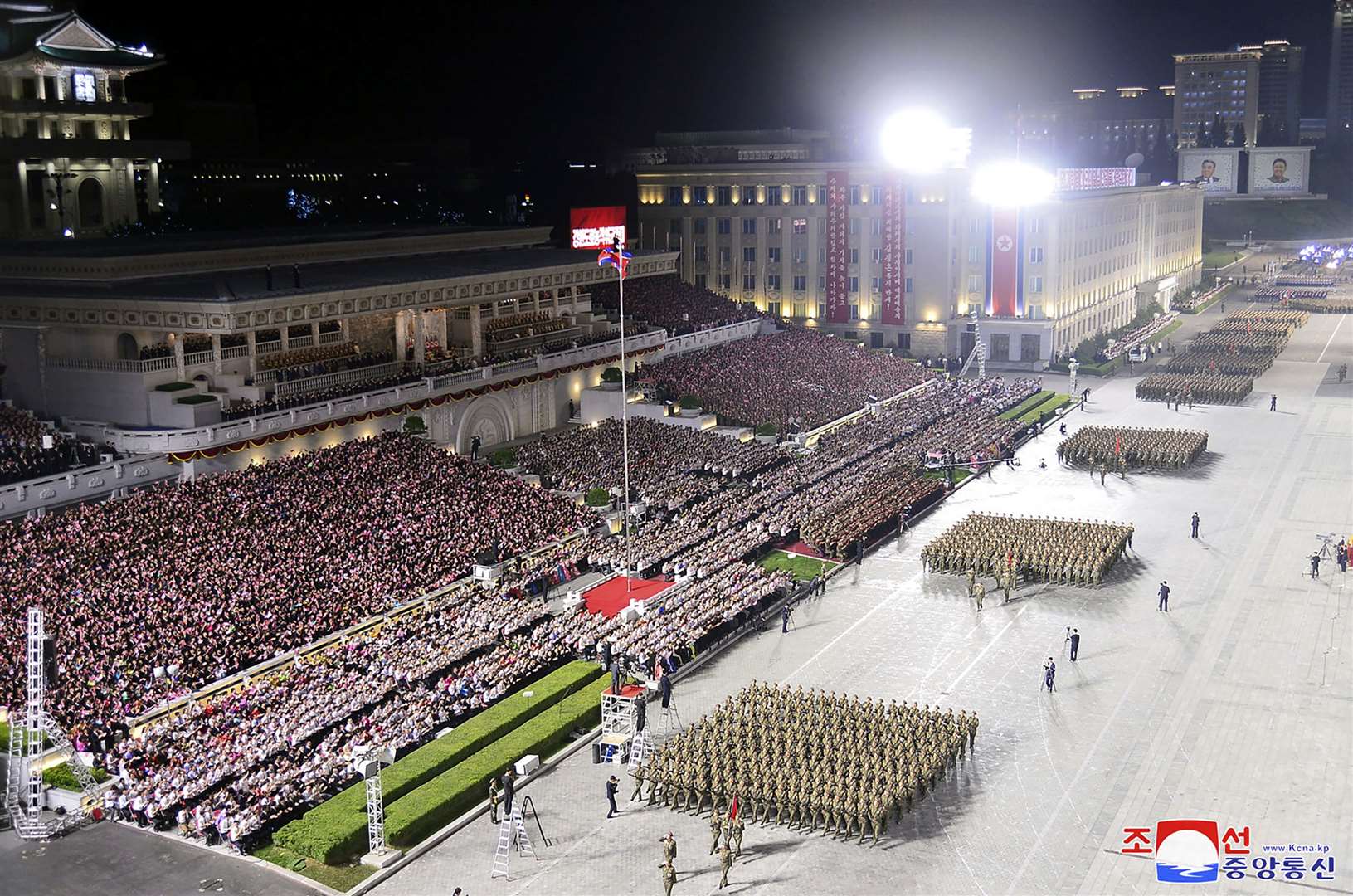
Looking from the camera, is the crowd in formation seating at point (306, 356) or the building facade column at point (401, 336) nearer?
the crowd in formation seating at point (306, 356)

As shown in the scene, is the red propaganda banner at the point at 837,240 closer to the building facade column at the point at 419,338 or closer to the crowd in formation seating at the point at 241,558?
the building facade column at the point at 419,338

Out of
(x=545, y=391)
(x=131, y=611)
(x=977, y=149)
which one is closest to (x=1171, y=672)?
(x=131, y=611)

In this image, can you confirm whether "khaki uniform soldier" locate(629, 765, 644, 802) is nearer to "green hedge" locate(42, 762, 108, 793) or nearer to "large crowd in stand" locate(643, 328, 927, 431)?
"green hedge" locate(42, 762, 108, 793)

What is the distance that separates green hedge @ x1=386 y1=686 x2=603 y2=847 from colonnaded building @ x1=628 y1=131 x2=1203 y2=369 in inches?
2642

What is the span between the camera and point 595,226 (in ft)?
257

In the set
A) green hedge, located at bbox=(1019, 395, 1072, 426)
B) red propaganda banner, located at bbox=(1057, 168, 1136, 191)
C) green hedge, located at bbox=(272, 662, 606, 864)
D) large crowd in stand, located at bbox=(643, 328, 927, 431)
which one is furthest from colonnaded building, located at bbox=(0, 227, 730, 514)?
red propaganda banner, located at bbox=(1057, 168, 1136, 191)

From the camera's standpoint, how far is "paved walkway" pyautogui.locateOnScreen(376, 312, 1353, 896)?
97.8 ft

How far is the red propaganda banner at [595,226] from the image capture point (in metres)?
76.4

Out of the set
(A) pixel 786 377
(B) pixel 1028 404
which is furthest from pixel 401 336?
(B) pixel 1028 404

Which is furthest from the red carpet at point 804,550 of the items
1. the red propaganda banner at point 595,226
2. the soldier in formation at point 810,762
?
the red propaganda banner at point 595,226

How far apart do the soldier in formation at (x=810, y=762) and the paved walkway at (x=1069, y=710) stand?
1.96 feet

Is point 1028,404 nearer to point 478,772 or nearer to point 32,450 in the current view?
point 32,450

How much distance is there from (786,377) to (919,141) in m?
27.8

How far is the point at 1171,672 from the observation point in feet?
134
